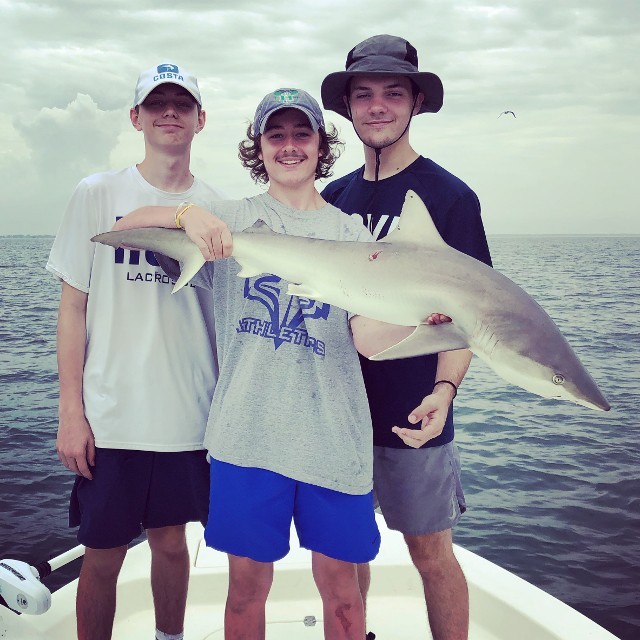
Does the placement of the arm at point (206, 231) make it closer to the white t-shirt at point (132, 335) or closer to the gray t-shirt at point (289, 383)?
the gray t-shirt at point (289, 383)

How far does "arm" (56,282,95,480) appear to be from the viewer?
9.62 feet

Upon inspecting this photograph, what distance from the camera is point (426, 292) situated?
2.08 metres

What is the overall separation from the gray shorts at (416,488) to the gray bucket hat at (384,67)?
1798mm

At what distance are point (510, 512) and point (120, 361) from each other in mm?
8593

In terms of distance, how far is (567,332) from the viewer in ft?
92.1

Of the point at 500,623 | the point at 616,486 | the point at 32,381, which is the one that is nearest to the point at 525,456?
the point at 616,486

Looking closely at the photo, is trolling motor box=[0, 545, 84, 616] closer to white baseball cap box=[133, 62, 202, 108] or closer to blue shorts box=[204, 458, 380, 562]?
blue shorts box=[204, 458, 380, 562]

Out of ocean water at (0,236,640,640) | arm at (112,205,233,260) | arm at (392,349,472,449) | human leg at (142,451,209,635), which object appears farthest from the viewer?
ocean water at (0,236,640,640)

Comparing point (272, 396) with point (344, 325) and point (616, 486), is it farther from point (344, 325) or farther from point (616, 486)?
point (616, 486)

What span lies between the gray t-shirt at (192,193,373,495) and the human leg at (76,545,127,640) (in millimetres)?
909

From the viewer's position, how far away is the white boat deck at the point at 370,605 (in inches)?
152

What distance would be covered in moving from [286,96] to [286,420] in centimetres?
134

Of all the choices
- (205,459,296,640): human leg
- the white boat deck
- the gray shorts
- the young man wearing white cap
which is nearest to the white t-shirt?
the young man wearing white cap

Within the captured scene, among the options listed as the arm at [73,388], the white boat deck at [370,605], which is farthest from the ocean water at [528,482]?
the arm at [73,388]
